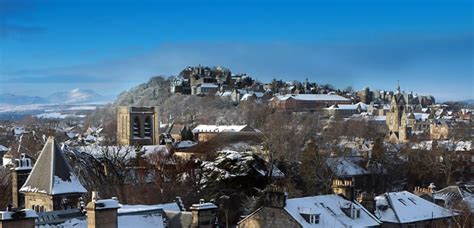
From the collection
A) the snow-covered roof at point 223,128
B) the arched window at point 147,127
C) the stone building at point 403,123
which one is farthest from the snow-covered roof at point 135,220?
the stone building at point 403,123

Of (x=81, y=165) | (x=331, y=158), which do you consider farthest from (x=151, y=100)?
(x=81, y=165)

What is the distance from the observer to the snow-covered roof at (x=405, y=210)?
37.4 metres

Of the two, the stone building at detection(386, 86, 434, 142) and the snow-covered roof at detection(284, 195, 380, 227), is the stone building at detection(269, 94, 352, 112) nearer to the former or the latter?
the stone building at detection(386, 86, 434, 142)

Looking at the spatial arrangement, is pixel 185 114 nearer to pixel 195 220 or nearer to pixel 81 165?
pixel 81 165

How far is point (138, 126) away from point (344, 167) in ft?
115

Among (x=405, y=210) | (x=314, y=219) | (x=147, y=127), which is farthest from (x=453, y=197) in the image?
(x=147, y=127)

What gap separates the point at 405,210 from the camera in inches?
1506

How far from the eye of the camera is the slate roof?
28578mm

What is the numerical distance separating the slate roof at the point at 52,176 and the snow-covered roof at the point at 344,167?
37.0 m

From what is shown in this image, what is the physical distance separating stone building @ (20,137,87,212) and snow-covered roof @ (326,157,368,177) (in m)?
37.0

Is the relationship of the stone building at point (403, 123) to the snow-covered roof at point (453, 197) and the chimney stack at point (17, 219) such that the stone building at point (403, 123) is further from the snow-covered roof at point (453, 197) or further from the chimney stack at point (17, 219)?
the chimney stack at point (17, 219)

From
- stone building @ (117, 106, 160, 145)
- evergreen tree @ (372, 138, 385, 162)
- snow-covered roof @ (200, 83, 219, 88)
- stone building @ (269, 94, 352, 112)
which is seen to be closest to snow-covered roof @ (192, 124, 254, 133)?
stone building @ (117, 106, 160, 145)

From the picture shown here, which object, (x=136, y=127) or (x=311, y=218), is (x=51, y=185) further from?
(x=136, y=127)

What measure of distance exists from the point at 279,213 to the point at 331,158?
38.4m
